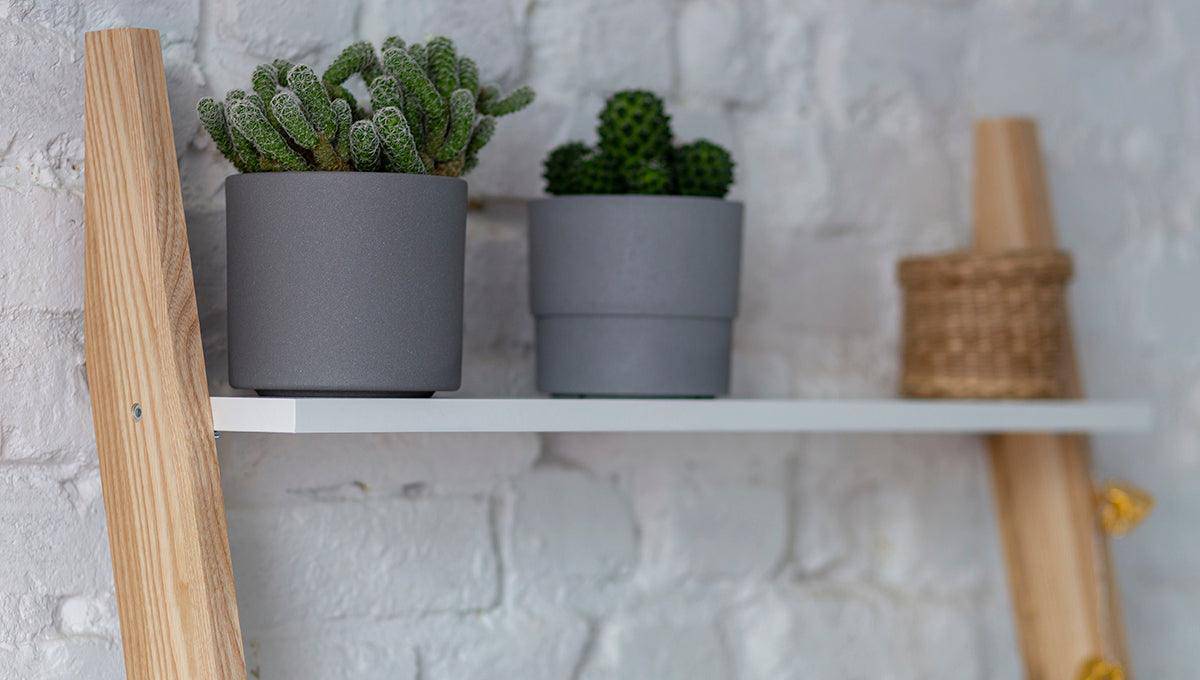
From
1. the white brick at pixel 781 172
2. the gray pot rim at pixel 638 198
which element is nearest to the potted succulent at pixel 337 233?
the gray pot rim at pixel 638 198

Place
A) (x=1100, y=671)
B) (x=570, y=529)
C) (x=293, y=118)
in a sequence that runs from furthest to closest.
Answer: (x=1100, y=671) < (x=570, y=529) < (x=293, y=118)

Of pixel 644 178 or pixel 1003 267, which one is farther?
pixel 1003 267

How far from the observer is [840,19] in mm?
1043

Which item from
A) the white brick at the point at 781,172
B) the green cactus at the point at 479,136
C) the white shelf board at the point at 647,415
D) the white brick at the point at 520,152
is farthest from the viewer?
the white brick at the point at 781,172

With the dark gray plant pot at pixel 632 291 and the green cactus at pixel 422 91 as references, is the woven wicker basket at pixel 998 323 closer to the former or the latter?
the dark gray plant pot at pixel 632 291

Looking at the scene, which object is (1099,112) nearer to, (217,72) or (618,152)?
(618,152)

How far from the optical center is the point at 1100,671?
1031 millimetres

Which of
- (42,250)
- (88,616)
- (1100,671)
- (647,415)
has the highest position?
(42,250)

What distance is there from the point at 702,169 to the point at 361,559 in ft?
1.07

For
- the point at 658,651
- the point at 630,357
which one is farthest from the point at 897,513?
the point at 630,357

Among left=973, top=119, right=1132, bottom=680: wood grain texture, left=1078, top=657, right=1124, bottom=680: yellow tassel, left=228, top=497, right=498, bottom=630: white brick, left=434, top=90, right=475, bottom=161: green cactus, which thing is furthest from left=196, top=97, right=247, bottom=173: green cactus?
left=1078, top=657, right=1124, bottom=680: yellow tassel

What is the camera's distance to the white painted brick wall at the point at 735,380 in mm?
738

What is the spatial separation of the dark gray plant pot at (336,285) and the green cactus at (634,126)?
146 millimetres

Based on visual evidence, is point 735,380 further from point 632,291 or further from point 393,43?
point 393,43
